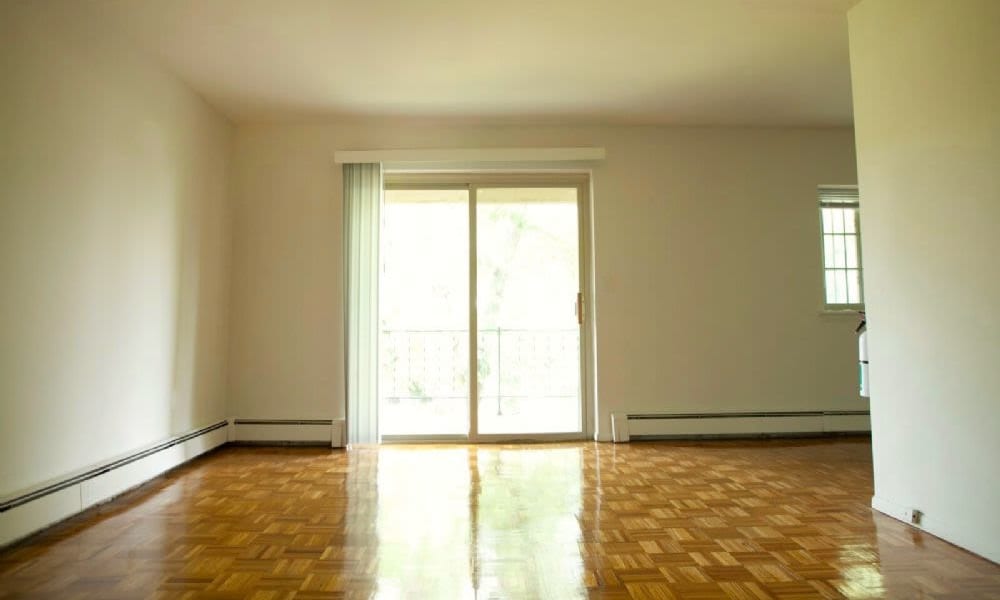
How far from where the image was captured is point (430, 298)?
4438 millimetres

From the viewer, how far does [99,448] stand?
2705 mm

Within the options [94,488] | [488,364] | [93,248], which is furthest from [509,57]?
[94,488]

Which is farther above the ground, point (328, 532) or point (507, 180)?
point (507, 180)

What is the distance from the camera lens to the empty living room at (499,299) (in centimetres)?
203

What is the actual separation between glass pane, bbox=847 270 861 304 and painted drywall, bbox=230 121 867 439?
254 millimetres

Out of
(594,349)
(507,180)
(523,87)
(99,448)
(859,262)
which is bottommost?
(99,448)

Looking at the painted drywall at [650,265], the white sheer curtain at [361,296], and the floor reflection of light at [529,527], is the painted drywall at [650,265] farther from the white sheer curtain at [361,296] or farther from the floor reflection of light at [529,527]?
the floor reflection of light at [529,527]

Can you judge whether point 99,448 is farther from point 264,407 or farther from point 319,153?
point 319,153

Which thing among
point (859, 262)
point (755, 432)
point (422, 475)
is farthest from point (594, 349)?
point (859, 262)

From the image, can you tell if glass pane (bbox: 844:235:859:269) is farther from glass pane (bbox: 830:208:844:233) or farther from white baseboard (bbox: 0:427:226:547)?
white baseboard (bbox: 0:427:226:547)

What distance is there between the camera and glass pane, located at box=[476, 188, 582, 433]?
435 centimetres

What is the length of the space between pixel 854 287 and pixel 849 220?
1.81 feet

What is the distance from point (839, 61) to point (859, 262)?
1.88 meters

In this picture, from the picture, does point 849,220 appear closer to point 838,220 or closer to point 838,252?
point 838,220
